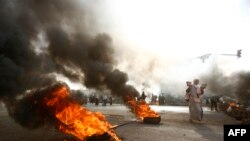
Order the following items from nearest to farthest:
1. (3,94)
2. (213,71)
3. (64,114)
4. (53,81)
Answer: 1. (3,94)
2. (64,114)
3. (53,81)
4. (213,71)

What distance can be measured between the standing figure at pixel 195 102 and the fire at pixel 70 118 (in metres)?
9.02

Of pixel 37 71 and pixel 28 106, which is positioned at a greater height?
pixel 37 71

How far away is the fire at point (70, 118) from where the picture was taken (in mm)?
9422

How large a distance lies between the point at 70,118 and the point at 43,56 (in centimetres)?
255

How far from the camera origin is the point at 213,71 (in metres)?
35.7

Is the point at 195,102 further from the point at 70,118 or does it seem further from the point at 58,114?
the point at 58,114

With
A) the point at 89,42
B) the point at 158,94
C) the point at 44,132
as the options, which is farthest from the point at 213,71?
the point at 44,132

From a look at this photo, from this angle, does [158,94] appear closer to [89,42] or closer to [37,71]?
[89,42]

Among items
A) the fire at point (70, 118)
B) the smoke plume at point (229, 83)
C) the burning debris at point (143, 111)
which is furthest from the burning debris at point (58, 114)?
the smoke plume at point (229, 83)

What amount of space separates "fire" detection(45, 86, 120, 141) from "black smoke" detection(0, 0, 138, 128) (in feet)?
1.63

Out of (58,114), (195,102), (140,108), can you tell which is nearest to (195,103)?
(195,102)

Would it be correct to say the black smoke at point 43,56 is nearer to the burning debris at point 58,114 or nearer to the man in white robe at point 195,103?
the burning debris at point 58,114

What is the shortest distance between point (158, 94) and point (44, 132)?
44.3 m

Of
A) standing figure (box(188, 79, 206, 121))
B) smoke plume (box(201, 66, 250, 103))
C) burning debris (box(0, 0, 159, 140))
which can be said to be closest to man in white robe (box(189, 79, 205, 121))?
standing figure (box(188, 79, 206, 121))
